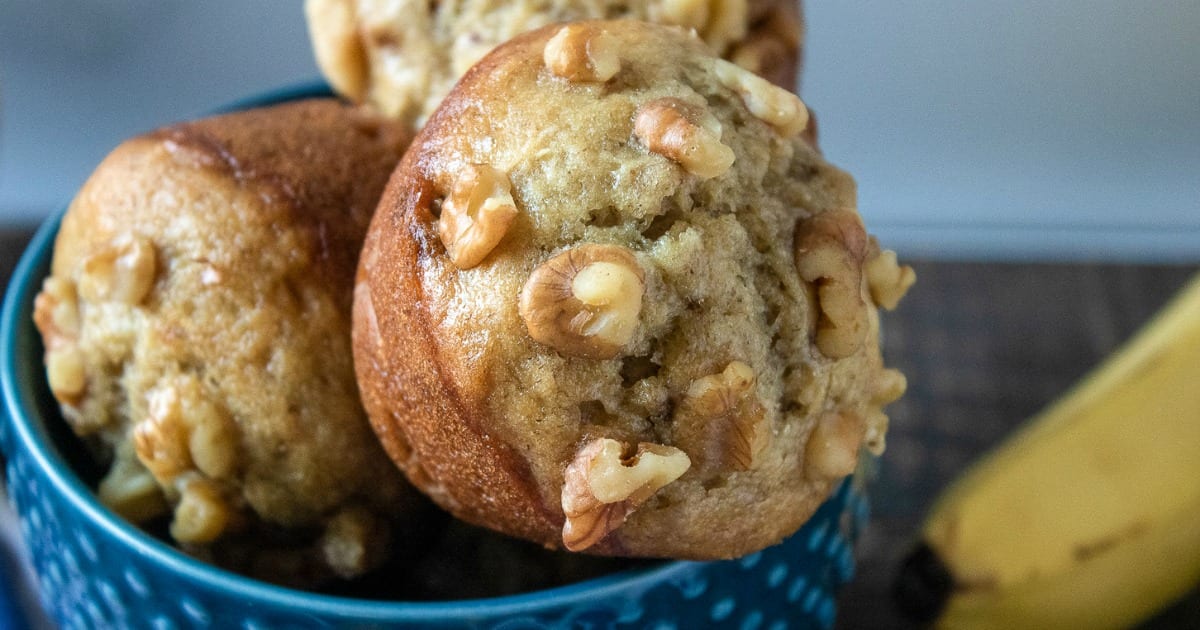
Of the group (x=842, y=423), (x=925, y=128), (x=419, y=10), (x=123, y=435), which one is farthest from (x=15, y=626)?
(x=925, y=128)

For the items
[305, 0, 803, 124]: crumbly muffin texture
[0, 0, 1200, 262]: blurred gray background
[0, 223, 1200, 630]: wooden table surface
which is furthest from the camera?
[0, 0, 1200, 262]: blurred gray background

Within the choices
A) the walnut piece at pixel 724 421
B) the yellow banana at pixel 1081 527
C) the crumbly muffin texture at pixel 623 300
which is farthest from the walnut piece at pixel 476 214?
the yellow banana at pixel 1081 527

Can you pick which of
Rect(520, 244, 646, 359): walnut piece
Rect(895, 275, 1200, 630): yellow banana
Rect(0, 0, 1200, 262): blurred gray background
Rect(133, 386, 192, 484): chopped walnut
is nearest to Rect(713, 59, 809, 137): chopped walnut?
Rect(520, 244, 646, 359): walnut piece

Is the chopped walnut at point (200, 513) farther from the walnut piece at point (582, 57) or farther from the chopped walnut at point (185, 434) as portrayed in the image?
the walnut piece at point (582, 57)

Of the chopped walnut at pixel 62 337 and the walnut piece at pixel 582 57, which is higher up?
the walnut piece at pixel 582 57

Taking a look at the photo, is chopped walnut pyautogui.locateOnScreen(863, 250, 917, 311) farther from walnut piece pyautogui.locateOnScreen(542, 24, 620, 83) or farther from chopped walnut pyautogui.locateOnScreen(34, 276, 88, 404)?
chopped walnut pyautogui.locateOnScreen(34, 276, 88, 404)

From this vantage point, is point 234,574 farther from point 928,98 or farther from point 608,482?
point 928,98

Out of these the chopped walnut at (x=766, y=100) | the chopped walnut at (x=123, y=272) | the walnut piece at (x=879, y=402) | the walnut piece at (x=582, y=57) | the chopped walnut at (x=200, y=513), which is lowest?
the chopped walnut at (x=200, y=513)
